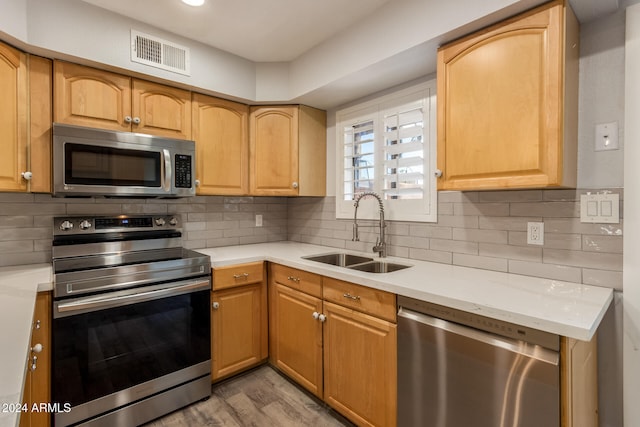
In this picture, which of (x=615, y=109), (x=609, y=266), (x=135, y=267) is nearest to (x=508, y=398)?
(x=609, y=266)

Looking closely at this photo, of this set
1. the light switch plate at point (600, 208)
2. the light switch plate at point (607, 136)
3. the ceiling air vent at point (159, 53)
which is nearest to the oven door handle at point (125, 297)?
the ceiling air vent at point (159, 53)

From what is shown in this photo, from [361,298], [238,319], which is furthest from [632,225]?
[238,319]

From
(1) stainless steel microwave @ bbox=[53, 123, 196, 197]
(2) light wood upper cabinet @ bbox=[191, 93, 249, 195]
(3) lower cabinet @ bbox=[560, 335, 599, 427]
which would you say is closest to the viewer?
(3) lower cabinet @ bbox=[560, 335, 599, 427]

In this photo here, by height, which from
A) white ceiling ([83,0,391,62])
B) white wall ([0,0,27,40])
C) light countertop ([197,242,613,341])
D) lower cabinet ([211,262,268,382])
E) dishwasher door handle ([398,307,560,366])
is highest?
white ceiling ([83,0,391,62])

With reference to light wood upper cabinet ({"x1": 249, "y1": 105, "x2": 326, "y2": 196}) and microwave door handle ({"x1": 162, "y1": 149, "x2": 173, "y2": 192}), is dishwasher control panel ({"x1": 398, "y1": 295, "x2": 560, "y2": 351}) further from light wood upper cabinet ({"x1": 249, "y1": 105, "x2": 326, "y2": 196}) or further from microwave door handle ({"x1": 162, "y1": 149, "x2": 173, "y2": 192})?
microwave door handle ({"x1": 162, "y1": 149, "x2": 173, "y2": 192})

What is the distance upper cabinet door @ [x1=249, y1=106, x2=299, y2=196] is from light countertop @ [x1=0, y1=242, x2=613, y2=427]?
2.68ft

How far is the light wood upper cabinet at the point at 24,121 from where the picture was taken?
1.64 meters

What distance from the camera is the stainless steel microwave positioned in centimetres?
175

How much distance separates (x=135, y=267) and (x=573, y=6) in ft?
7.75

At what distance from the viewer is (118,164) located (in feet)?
6.29

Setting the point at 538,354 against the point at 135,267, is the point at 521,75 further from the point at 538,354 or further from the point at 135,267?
the point at 135,267

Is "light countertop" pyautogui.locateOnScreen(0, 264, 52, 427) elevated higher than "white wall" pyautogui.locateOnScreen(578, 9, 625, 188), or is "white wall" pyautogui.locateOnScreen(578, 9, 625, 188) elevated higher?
"white wall" pyautogui.locateOnScreen(578, 9, 625, 188)

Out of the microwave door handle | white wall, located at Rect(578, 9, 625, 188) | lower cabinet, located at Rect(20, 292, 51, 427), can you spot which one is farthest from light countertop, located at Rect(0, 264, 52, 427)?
white wall, located at Rect(578, 9, 625, 188)

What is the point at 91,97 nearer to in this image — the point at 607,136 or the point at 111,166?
the point at 111,166
